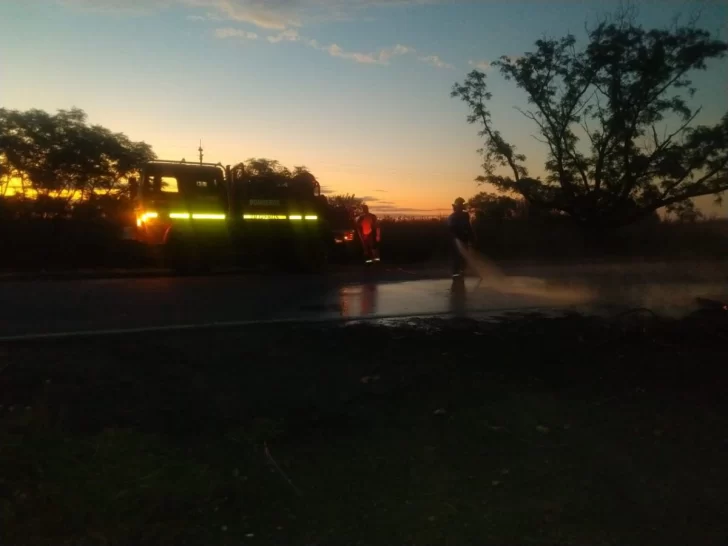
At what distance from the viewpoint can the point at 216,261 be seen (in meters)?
20.2

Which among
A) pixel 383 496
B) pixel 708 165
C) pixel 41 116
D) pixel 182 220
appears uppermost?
pixel 41 116

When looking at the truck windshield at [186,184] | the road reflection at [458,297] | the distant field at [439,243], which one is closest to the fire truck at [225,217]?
the truck windshield at [186,184]

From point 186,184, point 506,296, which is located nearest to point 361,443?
point 506,296

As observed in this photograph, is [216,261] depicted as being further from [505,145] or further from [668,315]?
[505,145]

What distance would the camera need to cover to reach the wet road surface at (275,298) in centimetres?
1137

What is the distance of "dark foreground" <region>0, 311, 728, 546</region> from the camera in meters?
4.89

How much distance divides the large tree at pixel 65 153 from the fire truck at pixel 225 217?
19.7 m

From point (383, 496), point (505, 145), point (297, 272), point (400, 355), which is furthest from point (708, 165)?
point (383, 496)

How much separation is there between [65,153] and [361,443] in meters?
37.6

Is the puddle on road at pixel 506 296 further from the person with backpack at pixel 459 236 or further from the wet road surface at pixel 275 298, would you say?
the person with backpack at pixel 459 236

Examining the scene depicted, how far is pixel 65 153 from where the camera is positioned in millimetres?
39844

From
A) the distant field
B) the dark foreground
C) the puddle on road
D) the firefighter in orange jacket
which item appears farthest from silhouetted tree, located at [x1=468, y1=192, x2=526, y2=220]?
the dark foreground

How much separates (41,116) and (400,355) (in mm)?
35562

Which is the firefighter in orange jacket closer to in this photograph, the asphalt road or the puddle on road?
the asphalt road
